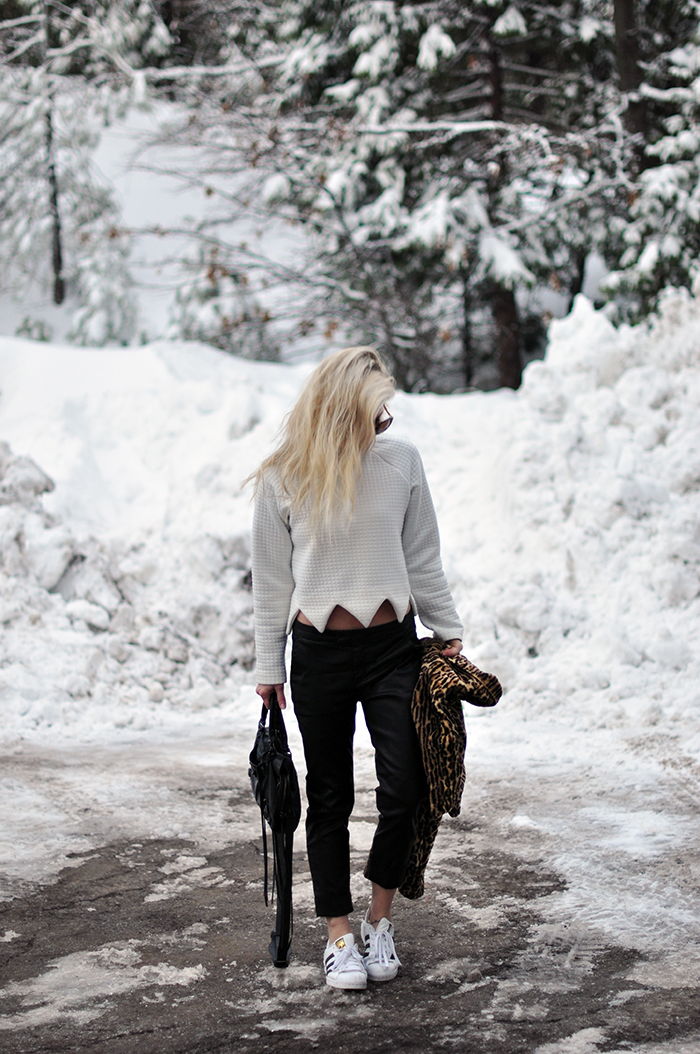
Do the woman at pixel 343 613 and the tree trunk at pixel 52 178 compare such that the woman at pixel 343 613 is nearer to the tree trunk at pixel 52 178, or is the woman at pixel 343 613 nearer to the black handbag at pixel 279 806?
the black handbag at pixel 279 806

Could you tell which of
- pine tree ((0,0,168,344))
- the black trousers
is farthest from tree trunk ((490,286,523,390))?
the black trousers

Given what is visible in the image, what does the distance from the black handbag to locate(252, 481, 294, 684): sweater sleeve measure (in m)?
0.16

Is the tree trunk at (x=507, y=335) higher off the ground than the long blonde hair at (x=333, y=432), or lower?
higher

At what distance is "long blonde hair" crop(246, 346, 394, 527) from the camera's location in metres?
2.50

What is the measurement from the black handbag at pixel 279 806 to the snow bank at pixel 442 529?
8.55 ft

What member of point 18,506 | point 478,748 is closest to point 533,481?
point 478,748

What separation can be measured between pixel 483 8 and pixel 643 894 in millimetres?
10154

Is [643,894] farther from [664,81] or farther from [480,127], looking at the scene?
[664,81]

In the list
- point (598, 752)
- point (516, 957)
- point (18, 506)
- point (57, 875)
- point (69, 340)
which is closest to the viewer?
point (516, 957)

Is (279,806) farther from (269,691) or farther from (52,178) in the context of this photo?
(52,178)

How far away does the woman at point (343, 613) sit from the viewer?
252cm

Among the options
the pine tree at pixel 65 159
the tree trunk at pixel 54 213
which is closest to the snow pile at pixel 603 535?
the pine tree at pixel 65 159

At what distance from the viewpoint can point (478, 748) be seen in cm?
475

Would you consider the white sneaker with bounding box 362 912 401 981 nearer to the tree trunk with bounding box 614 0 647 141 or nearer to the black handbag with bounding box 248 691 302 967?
the black handbag with bounding box 248 691 302 967
